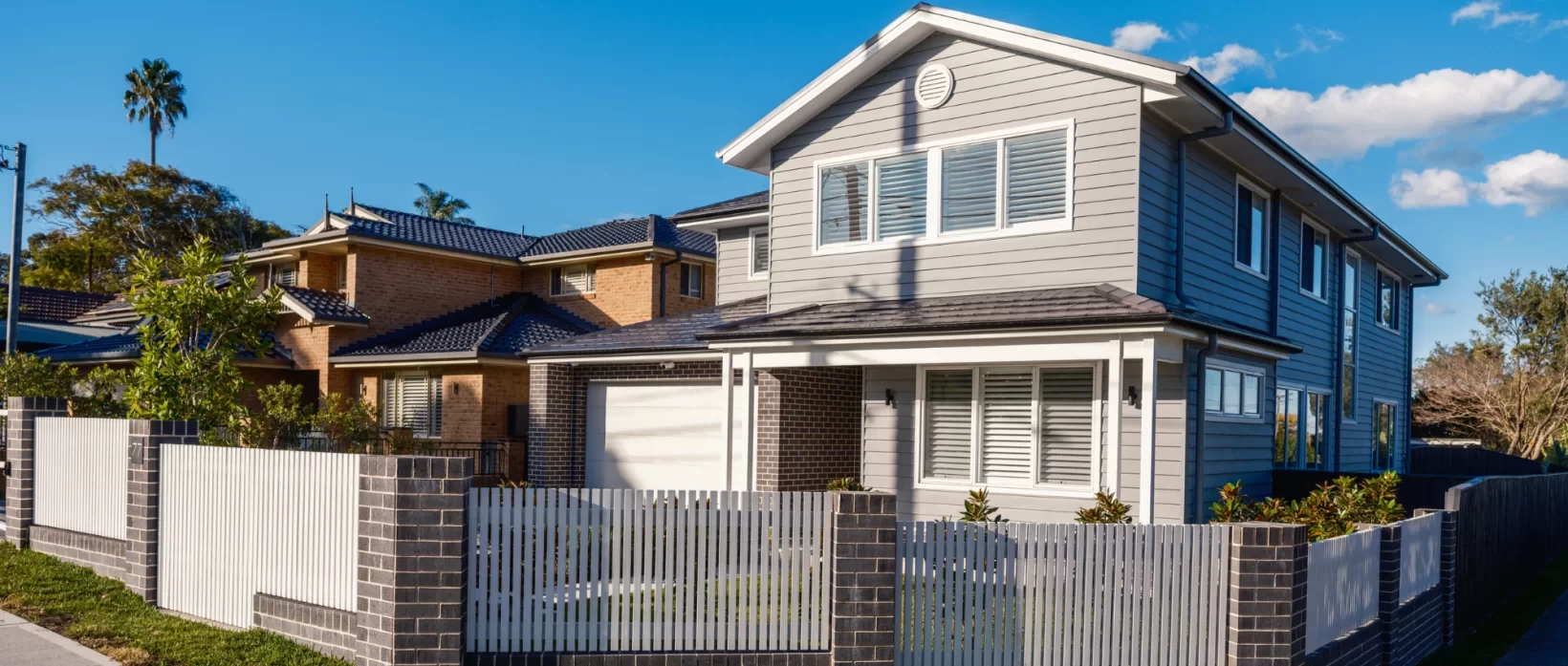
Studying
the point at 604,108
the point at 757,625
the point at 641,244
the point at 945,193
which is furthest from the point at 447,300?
the point at 757,625

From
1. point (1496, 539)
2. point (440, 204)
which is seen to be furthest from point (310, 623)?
point (440, 204)

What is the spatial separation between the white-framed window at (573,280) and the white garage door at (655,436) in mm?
7859

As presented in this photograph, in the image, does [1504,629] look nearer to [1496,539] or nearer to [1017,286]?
[1496,539]

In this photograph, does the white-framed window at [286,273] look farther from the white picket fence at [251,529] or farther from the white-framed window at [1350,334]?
the white-framed window at [1350,334]

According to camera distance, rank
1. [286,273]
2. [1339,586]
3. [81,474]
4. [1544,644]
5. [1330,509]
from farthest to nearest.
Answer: [286,273] → [81,474] → [1544,644] → [1330,509] → [1339,586]

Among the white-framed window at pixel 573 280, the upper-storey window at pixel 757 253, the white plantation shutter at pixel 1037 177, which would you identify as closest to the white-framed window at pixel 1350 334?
the white plantation shutter at pixel 1037 177

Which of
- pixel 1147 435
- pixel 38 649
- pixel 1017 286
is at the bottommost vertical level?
pixel 38 649

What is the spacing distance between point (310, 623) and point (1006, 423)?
25.6ft

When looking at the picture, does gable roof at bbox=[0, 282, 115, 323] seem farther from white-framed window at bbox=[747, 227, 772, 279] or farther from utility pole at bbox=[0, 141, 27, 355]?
white-framed window at bbox=[747, 227, 772, 279]

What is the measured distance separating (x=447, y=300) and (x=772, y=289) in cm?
1355

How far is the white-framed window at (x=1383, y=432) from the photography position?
20938 millimetres

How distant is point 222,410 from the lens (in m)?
11.9

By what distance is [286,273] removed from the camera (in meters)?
26.9

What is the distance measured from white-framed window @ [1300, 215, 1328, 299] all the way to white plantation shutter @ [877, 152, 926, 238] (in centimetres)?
666
